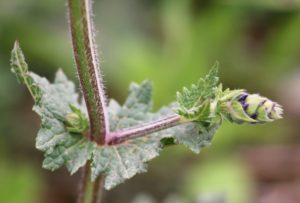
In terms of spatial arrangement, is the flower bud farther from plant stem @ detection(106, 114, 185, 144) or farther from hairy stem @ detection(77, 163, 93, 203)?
hairy stem @ detection(77, 163, 93, 203)

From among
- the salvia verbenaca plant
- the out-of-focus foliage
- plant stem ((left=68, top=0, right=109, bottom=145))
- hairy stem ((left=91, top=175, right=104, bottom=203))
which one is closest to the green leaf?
the salvia verbenaca plant

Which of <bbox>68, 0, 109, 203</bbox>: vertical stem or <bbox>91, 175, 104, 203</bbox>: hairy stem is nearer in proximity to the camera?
<bbox>68, 0, 109, 203</bbox>: vertical stem

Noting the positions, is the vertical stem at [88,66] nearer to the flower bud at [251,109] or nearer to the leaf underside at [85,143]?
the leaf underside at [85,143]

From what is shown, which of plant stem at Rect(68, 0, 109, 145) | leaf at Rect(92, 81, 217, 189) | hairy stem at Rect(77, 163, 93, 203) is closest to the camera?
plant stem at Rect(68, 0, 109, 145)

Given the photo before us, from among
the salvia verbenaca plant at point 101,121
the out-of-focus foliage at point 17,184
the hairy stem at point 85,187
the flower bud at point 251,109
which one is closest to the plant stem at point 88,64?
the salvia verbenaca plant at point 101,121

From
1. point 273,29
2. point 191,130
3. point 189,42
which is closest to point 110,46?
point 189,42

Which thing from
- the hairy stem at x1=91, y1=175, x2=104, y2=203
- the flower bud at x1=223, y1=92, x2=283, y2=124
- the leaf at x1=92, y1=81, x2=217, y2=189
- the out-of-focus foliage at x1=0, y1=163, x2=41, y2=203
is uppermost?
the flower bud at x1=223, y1=92, x2=283, y2=124

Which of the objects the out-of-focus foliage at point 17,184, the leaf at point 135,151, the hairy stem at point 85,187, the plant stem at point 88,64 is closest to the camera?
the plant stem at point 88,64

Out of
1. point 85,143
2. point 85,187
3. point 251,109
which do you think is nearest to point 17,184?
point 85,187
